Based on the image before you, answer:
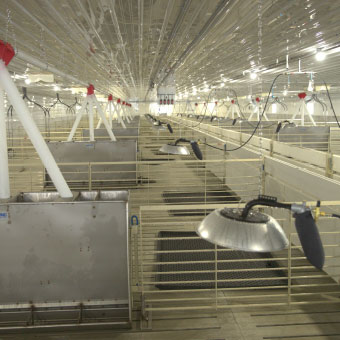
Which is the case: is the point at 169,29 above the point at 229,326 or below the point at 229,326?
above

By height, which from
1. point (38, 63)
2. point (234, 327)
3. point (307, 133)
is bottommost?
point (234, 327)

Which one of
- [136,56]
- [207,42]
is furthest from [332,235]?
[136,56]

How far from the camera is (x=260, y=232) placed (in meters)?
1.67

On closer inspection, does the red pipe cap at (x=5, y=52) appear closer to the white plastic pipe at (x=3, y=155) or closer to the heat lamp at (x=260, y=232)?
the white plastic pipe at (x=3, y=155)

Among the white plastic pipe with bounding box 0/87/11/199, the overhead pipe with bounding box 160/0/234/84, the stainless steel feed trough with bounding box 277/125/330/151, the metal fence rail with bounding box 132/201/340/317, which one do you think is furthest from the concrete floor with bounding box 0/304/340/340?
the stainless steel feed trough with bounding box 277/125/330/151

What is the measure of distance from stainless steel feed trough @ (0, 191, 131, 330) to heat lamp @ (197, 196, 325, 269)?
2.10m

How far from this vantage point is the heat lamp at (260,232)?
5.37 feet

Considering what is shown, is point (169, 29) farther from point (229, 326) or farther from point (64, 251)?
point (229, 326)

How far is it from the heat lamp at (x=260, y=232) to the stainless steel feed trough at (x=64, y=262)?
6.90 feet

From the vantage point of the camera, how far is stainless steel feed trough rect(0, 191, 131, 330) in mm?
3666

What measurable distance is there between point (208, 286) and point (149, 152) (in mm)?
11849

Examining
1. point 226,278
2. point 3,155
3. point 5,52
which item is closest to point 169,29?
point 5,52

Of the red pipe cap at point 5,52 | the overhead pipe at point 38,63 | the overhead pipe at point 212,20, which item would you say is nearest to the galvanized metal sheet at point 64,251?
the red pipe cap at point 5,52

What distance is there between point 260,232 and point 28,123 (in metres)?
3.05
